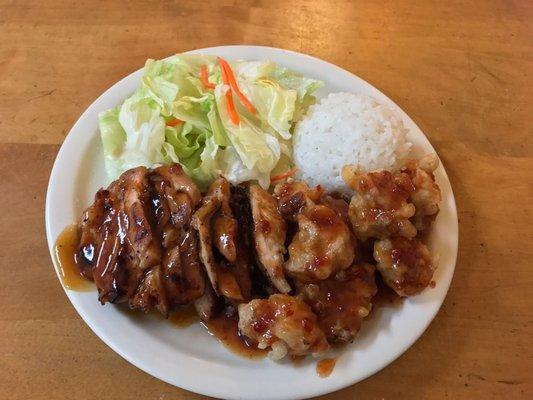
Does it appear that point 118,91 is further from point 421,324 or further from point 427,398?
point 427,398

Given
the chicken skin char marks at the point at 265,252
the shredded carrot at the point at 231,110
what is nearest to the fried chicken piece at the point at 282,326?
the chicken skin char marks at the point at 265,252

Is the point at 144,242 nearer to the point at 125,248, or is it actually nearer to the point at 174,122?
the point at 125,248

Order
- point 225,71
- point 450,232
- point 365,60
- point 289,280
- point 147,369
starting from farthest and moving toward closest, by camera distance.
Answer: point 365,60
point 225,71
point 450,232
point 289,280
point 147,369

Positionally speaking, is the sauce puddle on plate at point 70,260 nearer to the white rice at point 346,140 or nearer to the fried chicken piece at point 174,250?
the fried chicken piece at point 174,250

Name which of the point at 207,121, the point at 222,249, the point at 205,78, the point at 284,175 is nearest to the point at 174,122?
the point at 207,121

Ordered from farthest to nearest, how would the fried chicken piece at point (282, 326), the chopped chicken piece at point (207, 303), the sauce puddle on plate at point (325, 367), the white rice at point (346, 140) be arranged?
1. the white rice at point (346, 140)
2. the chopped chicken piece at point (207, 303)
3. the sauce puddle on plate at point (325, 367)
4. the fried chicken piece at point (282, 326)

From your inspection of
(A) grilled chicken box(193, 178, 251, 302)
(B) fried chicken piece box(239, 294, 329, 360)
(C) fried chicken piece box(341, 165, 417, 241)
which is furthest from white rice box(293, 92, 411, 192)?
(B) fried chicken piece box(239, 294, 329, 360)

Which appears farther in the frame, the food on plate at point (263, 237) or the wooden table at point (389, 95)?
the wooden table at point (389, 95)

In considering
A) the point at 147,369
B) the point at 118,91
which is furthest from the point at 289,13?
the point at 147,369
